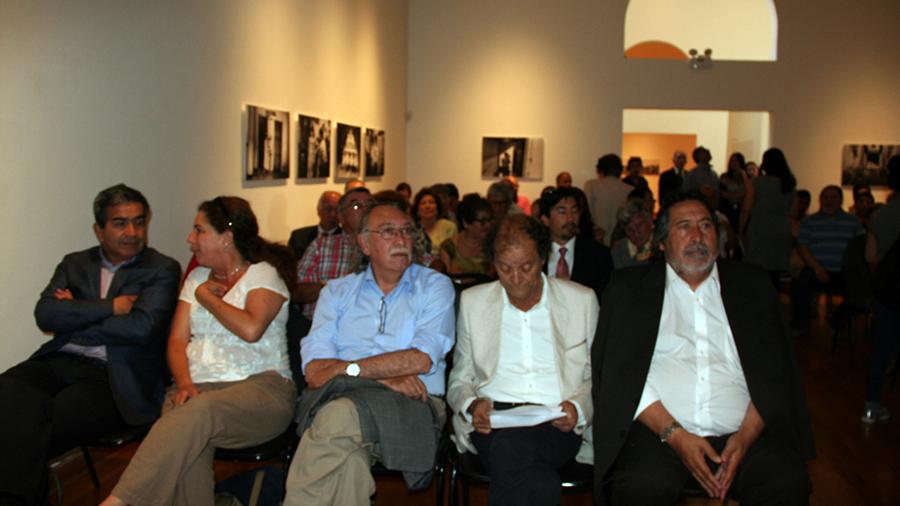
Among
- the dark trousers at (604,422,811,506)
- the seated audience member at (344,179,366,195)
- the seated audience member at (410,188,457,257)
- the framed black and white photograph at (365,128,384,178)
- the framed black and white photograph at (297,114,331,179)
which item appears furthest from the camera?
the framed black and white photograph at (365,128,384,178)

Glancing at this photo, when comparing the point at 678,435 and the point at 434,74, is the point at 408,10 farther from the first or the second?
the point at 678,435

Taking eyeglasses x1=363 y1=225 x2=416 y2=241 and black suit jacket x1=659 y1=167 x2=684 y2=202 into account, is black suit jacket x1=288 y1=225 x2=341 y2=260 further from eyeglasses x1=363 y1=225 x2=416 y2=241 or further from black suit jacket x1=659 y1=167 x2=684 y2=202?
black suit jacket x1=659 y1=167 x2=684 y2=202

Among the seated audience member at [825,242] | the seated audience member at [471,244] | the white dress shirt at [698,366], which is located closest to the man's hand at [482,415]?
the white dress shirt at [698,366]

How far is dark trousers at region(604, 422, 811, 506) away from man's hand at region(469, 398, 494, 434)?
498 millimetres

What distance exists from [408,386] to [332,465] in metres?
0.47

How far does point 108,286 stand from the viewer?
3.91 metres

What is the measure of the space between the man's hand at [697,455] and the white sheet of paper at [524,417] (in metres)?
0.44

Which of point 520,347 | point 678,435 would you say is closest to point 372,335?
point 520,347

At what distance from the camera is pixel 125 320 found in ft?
12.1

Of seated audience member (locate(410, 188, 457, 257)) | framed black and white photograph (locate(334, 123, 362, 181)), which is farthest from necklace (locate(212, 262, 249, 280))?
framed black and white photograph (locate(334, 123, 362, 181))

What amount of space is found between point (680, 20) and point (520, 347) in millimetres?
14244

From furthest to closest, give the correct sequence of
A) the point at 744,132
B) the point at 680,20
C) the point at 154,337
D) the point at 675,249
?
the point at 744,132, the point at 680,20, the point at 154,337, the point at 675,249

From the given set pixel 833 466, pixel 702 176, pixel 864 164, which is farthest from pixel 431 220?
pixel 864 164

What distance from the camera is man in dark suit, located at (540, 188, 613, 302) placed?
4.64 m
